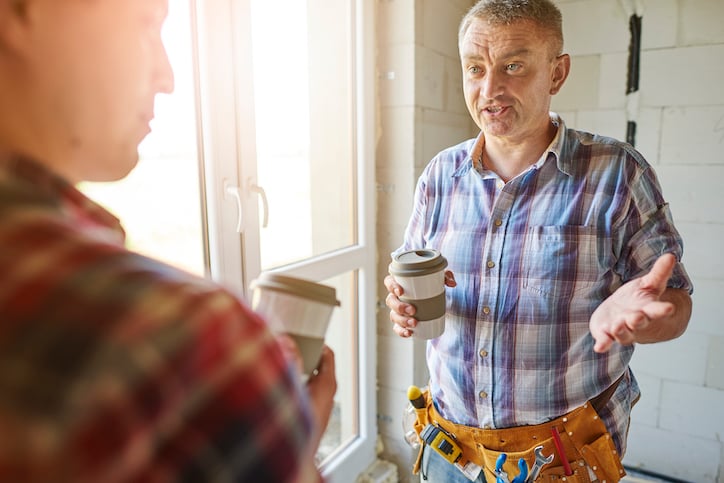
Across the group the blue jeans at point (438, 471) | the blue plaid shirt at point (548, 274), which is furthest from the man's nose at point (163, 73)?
the blue jeans at point (438, 471)

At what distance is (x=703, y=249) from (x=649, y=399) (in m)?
0.69

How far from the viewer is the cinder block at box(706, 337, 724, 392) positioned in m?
1.97

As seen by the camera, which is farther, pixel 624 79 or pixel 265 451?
pixel 624 79

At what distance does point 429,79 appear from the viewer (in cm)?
199

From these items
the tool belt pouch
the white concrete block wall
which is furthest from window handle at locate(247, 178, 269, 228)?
the white concrete block wall

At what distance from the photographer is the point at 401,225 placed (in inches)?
80.3

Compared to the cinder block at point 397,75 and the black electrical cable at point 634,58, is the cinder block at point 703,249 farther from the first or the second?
the cinder block at point 397,75

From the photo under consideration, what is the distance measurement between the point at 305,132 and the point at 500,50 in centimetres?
92

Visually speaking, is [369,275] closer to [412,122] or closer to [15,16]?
[412,122]

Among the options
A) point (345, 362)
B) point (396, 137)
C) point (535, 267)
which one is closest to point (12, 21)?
point (535, 267)

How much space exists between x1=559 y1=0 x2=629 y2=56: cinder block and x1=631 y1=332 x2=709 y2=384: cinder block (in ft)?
4.09

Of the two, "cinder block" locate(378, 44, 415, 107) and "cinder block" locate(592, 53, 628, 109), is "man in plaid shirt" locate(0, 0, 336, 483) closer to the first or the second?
"cinder block" locate(378, 44, 415, 107)

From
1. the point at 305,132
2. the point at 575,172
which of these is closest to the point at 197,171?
the point at 305,132

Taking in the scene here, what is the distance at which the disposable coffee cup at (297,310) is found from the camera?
0.51 meters
